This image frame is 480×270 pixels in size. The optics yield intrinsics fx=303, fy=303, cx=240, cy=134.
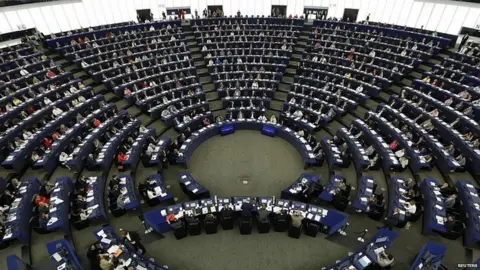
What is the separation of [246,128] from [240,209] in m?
9.68

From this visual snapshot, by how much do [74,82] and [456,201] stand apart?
1031 inches

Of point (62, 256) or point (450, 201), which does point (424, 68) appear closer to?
point (450, 201)

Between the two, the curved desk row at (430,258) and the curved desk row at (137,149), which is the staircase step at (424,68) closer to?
the curved desk row at (430,258)

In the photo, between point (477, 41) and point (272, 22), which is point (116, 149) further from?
point (477, 41)

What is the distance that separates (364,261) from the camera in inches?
467

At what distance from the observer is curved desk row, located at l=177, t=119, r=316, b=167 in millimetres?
19328

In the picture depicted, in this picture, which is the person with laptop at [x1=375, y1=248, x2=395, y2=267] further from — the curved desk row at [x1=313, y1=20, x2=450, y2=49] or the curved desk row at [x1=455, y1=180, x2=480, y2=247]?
the curved desk row at [x1=313, y1=20, x2=450, y2=49]

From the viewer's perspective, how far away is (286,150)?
21.2 meters

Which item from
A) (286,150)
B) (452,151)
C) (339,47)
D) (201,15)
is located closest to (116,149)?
(286,150)

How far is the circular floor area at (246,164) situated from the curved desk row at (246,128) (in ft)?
1.24

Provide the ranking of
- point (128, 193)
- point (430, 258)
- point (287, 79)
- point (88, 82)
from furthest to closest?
1. point (287, 79)
2. point (88, 82)
3. point (128, 193)
4. point (430, 258)

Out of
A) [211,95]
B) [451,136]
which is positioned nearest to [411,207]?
[451,136]

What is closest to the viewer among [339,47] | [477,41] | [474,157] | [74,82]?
[474,157]

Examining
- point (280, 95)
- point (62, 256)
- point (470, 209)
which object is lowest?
point (280, 95)
